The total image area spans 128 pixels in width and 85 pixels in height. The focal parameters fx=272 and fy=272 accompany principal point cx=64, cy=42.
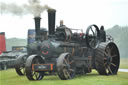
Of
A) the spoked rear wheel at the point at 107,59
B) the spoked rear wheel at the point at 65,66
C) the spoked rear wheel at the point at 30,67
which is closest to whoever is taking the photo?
the spoked rear wheel at the point at 65,66

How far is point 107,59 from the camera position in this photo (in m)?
17.7

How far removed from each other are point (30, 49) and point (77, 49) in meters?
2.89

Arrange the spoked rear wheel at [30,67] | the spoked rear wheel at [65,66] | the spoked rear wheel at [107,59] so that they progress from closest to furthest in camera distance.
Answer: the spoked rear wheel at [65,66], the spoked rear wheel at [30,67], the spoked rear wheel at [107,59]

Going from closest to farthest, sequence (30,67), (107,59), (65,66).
A: (65,66)
(30,67)
(107,59)

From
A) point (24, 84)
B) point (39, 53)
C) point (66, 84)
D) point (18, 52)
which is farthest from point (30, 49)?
point (18, 52)

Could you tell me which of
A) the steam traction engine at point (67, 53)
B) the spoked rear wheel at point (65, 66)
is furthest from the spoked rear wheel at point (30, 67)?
the spoked rear wheel at point (65, 66)

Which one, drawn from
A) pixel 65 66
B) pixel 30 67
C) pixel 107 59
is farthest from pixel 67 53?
pixel 107 59

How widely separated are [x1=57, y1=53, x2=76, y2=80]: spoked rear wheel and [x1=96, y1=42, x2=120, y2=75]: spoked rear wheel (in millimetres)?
2658

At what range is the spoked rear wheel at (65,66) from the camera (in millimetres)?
13734

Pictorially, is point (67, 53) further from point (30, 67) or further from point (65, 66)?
point (30, 67)

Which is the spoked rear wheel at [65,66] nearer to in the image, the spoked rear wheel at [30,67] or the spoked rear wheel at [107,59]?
the spoked rear wheel at [30,67]

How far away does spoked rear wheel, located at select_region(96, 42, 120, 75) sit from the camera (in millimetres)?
17142

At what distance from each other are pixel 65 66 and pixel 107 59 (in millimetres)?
4364

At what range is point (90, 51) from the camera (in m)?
17.6
